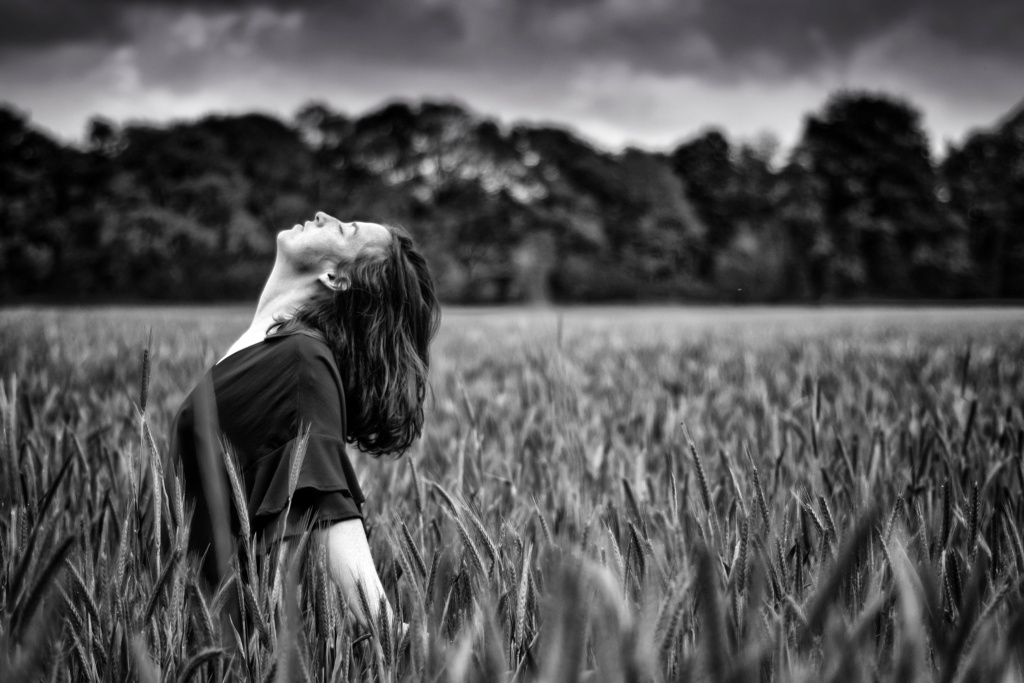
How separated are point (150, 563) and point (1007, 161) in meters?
47.4

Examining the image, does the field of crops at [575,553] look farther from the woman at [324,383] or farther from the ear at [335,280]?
the ear at [335,280]

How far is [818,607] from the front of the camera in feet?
1.12

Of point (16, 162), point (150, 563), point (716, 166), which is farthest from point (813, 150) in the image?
point (150, 563)

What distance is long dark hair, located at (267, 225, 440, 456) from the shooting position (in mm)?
1574

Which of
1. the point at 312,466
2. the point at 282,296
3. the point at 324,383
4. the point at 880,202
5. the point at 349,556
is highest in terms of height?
the point at 880,202

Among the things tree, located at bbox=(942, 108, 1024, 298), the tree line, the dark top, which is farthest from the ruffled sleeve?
tree, located at bbox=(942, 108, 1024, 298)

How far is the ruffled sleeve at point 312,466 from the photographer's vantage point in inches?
46.7

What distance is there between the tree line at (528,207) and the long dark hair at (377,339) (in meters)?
26.6

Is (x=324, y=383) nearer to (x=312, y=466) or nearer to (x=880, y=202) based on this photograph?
(x=312, y=466)

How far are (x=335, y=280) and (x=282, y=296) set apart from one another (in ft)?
0.60

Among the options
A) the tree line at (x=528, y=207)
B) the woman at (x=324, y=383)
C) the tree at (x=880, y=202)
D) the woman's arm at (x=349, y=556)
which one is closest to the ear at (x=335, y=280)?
the woman at (x=324, y=383)

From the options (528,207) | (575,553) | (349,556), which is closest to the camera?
(575,553)

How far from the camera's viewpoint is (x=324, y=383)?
4.38 ft

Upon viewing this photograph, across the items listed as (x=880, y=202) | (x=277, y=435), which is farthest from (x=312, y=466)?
(x=880, y=202)
